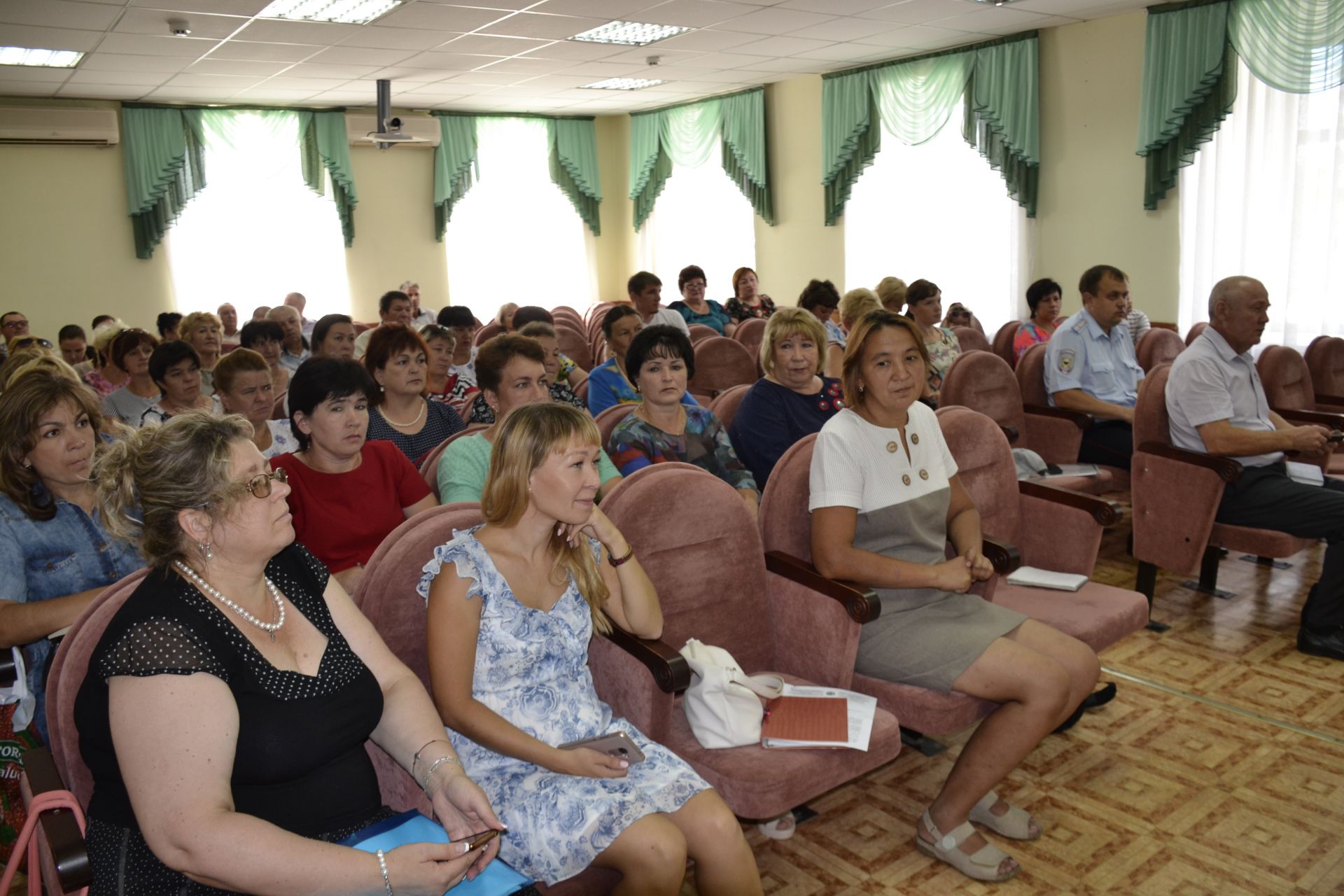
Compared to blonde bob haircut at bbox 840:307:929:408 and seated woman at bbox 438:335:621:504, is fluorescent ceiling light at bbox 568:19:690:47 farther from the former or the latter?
blonde bob haircut at bbox 840:307:929:408

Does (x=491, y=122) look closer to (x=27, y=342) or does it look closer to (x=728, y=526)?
(x=27, y=342)

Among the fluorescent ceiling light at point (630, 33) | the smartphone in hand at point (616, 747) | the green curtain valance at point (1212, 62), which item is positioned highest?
the fluorescent ceiling light at point (630, 33)

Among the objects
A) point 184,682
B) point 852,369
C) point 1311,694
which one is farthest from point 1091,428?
point 184,682

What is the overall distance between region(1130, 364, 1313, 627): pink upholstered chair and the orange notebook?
215 centimetres

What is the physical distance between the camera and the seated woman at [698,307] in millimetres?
8234

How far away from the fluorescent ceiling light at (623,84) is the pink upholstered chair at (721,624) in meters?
8.11

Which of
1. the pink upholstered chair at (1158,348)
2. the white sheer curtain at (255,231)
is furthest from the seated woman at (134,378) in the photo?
the white sheer curtain at (255,231)

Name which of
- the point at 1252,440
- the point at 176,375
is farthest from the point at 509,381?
the point at 1252,440

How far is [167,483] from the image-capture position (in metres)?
1.58

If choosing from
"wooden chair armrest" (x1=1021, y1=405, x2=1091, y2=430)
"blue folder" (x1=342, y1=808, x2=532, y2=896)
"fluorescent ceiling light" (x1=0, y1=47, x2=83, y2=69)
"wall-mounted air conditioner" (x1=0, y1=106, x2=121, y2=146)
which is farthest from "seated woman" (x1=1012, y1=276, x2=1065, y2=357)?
"wall-mounted air conditioner" (x1=0, y1=106, x2=121, y2=146)

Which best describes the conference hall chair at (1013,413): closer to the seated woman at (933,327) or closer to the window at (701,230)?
the seated woman at (933,327)

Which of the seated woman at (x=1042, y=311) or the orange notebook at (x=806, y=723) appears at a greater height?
the seated woman at (x=1042, y=311)

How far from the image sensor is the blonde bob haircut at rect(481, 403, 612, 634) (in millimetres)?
1996

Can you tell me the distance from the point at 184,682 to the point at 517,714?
663 millimetres
